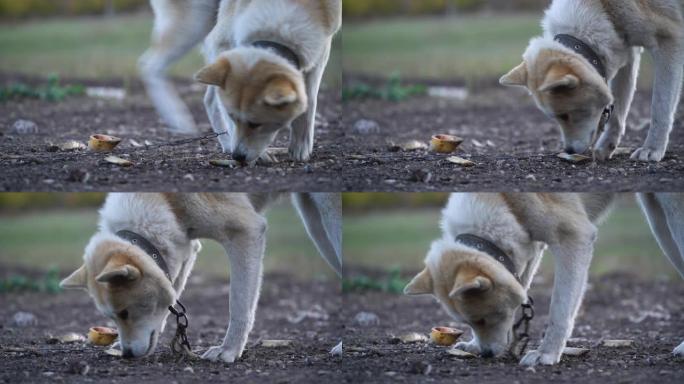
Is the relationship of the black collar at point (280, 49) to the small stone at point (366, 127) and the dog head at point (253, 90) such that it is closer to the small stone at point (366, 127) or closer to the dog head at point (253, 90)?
the dog head at point (253, 90)

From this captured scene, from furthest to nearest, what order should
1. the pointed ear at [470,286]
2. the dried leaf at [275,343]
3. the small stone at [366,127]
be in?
the small stone at [366,127], the dried leaf at [275,343], the pointed ear at [470,286]

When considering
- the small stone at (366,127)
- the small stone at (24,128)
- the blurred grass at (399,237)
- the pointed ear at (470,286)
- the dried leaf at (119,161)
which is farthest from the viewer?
the blurred grass at (399,237)

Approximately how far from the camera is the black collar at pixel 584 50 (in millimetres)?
6027

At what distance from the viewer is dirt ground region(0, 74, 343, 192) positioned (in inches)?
226

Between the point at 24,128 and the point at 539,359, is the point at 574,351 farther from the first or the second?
the point at 24,128

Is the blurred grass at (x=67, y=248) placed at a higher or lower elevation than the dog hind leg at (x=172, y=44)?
lower

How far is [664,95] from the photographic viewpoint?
6.09 meters

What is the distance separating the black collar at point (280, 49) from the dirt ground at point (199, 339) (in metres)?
1.81


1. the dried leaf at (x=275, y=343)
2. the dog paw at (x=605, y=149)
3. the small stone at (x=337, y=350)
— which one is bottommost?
the dried leaf at (x=275, y=343)

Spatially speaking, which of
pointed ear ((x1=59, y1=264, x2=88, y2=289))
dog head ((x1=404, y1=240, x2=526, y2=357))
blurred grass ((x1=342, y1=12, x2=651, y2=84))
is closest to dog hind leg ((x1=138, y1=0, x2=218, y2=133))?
pointed ear ((x1=59, y1=264, x2=88, y2=289))

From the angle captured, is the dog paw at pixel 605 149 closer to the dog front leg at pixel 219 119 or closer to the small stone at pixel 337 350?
the small stone at pixel 337 350

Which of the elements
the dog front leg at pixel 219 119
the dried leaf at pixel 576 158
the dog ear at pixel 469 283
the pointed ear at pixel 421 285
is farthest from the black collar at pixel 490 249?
the dog front leg at pixel 219 119

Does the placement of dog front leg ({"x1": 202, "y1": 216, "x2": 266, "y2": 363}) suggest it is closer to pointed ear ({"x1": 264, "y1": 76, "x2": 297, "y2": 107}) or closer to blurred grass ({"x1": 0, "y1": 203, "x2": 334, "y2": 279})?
pointed ear ({"x1": 264, "y1": 76, "x2": 297, "y2": 107})

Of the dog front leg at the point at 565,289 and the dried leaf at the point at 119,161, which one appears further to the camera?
the dried leaf at the point at 119,161
